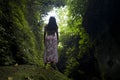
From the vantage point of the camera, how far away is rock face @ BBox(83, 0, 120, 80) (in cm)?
790

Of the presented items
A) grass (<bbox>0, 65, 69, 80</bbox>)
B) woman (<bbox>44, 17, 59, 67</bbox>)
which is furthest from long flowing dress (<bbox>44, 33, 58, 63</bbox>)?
grass (<bbox>0, 65, 69, 80</bbox>)

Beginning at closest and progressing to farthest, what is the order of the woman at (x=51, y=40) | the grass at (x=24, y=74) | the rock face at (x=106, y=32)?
the grass at (x=24, y=74)
the rock face at (x=106, y=32)
the woman at (x=51, y=40)

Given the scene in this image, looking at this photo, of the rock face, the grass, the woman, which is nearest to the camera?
the grass

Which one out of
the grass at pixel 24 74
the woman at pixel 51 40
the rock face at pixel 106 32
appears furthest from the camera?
the woman at pixel 51 40

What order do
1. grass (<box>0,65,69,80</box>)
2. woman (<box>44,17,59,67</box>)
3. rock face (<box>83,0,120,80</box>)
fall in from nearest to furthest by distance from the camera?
grass (<box>0,65,69,80</box>), rock face (<box>83,0,120,80</box>), woman (<box>44,17,59,67</box>)

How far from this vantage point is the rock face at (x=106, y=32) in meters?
7.90

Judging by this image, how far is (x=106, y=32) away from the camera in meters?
8.70

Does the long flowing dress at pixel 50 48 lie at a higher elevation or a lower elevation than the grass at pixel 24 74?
higher

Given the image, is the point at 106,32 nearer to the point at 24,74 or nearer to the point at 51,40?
the point at 51,40

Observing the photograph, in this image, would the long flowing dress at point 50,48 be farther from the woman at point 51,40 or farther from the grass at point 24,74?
the grass at point 24,74

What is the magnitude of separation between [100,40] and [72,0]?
3081mm

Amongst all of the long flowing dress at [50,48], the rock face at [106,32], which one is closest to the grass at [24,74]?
the long flowing dress at [50,48]

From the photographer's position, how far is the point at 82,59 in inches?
519

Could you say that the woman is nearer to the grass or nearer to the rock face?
the grass
